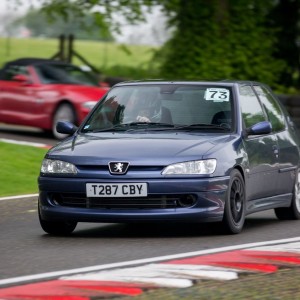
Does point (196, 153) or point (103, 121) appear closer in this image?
point (196, 153)

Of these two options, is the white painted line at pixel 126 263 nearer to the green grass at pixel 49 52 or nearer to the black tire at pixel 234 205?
the black tire at pixel 234 205

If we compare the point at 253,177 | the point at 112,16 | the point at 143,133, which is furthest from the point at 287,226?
the point at 112,16

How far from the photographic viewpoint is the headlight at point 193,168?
10242mm

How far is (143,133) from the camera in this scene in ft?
36.0

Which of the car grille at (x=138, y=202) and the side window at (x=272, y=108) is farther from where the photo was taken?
the side window at (x=272, y=108)

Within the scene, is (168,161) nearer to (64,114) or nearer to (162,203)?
(162,203)

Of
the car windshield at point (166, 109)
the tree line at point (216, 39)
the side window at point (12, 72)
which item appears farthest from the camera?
the tree line at point (216, 39)

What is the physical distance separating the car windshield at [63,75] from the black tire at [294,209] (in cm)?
1199

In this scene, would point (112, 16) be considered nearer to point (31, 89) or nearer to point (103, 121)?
point (31, 89)

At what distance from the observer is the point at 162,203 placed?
1032 cm

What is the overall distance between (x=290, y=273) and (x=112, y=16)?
21.0 m

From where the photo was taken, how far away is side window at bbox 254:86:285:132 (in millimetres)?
12305

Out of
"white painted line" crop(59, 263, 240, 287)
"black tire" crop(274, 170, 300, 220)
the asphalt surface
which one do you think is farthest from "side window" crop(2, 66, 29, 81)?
"white painted line" crop(59, 263, 240, 287)

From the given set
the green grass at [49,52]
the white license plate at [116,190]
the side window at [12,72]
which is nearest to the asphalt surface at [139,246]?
the white license plate at [116,190]
